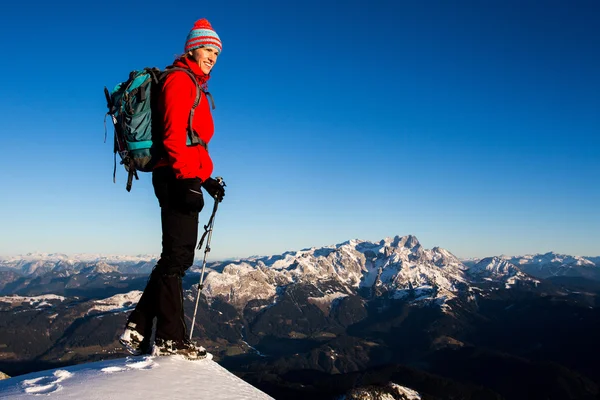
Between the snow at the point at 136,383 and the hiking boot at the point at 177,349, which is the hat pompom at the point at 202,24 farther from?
the snow at the point at 136,383

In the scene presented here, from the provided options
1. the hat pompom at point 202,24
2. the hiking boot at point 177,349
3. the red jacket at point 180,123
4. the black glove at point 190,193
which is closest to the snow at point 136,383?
the hiking boot at point 177,349

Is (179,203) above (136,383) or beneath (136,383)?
above

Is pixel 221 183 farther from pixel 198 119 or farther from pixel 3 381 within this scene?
pixel 3 381

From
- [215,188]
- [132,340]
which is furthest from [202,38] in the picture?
[132,340]

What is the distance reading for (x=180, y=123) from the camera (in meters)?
7.14

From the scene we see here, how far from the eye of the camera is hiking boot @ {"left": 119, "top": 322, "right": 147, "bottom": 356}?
7911mm

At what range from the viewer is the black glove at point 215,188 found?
8.92 metres

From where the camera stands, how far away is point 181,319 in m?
8.02

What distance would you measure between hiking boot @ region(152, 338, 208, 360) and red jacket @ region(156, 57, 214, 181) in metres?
3.28

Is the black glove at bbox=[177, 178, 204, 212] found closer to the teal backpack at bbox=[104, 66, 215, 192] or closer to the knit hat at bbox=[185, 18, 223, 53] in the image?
the teal backpack at bbox=[104, 66, 215, 192]

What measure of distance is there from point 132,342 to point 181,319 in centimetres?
104

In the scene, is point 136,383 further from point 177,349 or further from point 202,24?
point 202,24

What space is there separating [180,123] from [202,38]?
2.19 metres

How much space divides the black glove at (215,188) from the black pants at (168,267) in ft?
3.53
